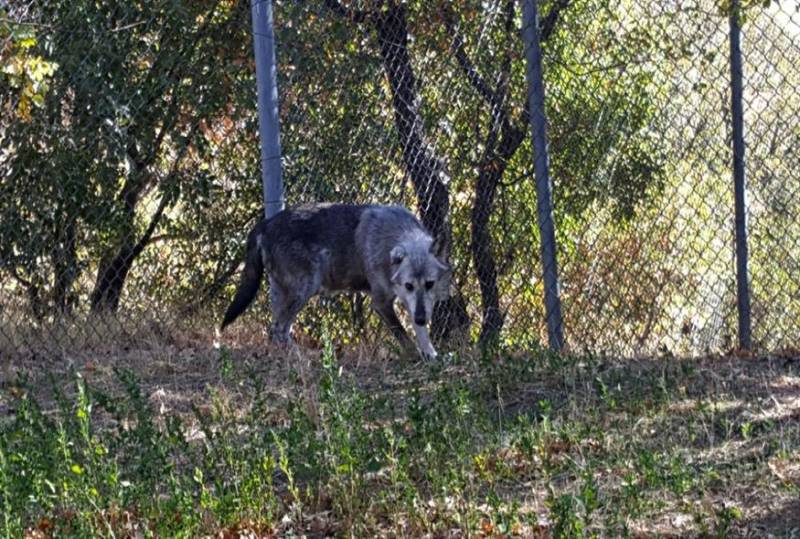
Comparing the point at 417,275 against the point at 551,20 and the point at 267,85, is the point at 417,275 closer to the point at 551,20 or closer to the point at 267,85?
the point at 267,85

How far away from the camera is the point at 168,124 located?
923 centimetres

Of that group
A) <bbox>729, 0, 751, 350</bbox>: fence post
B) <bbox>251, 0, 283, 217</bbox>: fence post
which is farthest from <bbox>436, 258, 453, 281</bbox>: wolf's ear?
<bbox>729, 0, 751, 350</bbox>: fence post

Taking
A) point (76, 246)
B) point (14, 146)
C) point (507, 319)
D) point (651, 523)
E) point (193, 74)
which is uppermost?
point (193, 74)

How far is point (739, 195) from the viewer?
298 inches

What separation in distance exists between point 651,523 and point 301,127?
470cm

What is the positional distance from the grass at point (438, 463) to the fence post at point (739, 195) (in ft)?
4.22

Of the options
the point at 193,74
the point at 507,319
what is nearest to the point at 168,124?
the point at 193,74

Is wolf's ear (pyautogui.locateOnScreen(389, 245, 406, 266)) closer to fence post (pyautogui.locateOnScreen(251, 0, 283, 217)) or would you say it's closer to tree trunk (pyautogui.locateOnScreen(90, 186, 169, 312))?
fence post (pyautogui.locateOnScreen(251, 0, 283, 217))

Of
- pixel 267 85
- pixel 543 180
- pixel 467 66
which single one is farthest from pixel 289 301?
pixel 543 180

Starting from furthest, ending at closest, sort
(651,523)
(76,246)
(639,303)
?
1. (76,246)
2. (639,303)
3. (651,523)

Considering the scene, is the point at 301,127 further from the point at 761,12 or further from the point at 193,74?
the point at 761,12

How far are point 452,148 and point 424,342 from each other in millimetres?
1431

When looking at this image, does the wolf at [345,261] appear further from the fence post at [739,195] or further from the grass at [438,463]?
the grass at [438,463]

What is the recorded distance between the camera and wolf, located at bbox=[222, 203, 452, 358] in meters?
8.62
